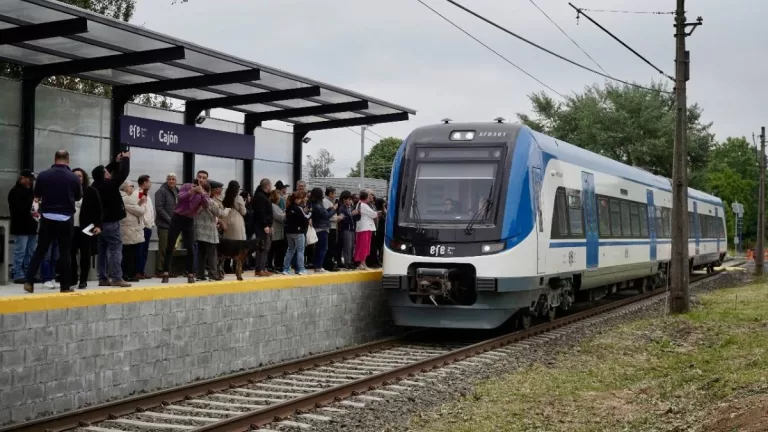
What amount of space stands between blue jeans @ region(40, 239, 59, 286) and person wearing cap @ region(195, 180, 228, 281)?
1963 millimetres

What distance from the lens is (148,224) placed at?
49.9 ft

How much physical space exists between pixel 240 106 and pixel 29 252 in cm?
718

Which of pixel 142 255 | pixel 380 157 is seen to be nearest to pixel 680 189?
pixel 142 255

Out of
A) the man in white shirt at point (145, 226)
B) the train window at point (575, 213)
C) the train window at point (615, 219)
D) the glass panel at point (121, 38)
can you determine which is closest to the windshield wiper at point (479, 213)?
the train window at point (575, 213)

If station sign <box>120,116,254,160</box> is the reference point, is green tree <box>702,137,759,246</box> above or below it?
above

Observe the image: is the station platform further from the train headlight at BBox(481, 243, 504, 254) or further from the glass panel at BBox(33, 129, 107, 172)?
the glass panel at BBox(33, 129, 107, 172)

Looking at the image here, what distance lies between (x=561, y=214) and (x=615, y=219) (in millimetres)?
4931

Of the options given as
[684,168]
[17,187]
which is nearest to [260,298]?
[17,187]

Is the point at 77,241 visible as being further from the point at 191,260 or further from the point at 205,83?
the point at 205,83

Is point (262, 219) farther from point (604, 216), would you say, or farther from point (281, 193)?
point (604, 216)

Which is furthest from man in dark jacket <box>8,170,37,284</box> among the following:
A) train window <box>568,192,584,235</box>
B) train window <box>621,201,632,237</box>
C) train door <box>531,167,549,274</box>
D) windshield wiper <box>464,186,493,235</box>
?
train window <box>621,201,632,237</box>

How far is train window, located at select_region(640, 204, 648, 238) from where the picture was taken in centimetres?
2506

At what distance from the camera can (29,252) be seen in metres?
13.5

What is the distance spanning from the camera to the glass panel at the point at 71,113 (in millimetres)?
16656
